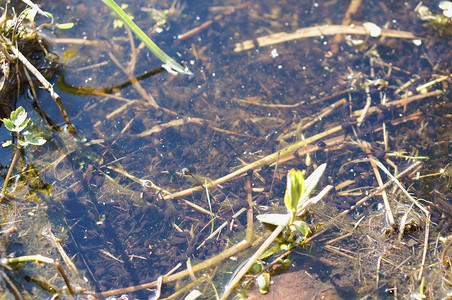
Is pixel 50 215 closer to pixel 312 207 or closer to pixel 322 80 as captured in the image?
pixel 312 207

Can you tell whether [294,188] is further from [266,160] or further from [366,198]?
[366,198]

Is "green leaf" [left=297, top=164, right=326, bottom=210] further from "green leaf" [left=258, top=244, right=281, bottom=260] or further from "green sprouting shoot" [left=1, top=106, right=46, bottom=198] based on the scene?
"green sprouting shoot" [left=1, top=106, right=46, bottom=198]

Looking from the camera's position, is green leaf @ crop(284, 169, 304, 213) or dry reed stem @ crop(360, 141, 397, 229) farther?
dry reed stem @ crop(360, 141, 397, 229)

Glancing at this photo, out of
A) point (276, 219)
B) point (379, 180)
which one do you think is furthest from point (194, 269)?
point (379, 180)

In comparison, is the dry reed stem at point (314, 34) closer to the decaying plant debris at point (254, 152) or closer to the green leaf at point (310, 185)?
the decaying plant debris at point (254, 152)

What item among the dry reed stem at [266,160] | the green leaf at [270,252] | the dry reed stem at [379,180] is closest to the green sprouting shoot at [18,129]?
the dry reed stem at [266,160]

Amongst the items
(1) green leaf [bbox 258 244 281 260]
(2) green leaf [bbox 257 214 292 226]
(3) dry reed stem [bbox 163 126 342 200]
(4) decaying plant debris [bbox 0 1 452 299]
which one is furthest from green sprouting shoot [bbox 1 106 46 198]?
(1) green leaf [bbox 258 244 281 260]
